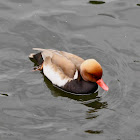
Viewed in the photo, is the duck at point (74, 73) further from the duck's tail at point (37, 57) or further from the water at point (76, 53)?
the duck's tail at point (37, 57)

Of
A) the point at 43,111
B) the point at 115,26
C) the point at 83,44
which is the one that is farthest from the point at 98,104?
the point at 115,26

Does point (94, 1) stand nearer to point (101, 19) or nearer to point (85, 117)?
point (101, 19)

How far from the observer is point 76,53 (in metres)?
11.4

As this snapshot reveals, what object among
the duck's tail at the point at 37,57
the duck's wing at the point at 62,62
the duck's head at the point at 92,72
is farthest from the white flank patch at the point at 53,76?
the duck's head at the point at 92,72

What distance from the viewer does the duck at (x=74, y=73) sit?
976 cm

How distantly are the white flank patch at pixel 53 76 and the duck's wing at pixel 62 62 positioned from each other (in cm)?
12

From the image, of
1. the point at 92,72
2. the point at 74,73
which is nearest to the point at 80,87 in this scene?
the point at 74,73

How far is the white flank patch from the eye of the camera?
33.3ft

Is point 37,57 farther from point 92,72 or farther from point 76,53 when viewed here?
point 92,72

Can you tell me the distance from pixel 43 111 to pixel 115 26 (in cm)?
438

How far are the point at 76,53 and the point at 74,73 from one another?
4.89 feet

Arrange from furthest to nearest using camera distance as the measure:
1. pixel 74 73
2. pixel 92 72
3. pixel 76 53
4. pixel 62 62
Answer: pixel 76 53
pixel 62 62
pixel 74 73
pixel 92 72

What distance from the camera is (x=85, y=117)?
30.4 ft

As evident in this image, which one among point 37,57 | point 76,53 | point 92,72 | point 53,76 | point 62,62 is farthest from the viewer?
point 76,53
